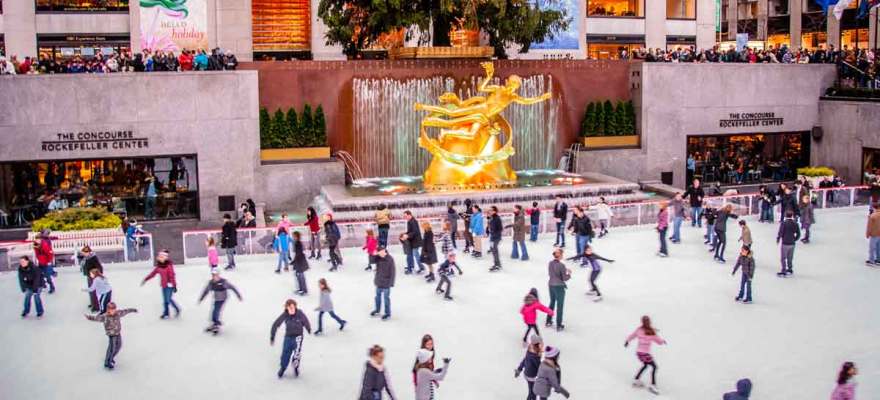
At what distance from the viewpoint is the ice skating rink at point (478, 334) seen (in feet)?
38.7

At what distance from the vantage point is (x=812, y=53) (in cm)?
3419

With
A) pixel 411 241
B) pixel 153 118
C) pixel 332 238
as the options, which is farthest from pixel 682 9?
pixel 332 238

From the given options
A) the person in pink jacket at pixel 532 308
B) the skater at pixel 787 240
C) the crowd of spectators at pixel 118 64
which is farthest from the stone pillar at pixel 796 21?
the person in pink jacket at pixel 532 308

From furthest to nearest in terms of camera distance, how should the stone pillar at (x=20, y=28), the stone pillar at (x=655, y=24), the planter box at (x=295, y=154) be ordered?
the stone pillar at (x=655, y=24) < the stone pillar at (x=20, y=28) < the planter box at (x=295, y=154)

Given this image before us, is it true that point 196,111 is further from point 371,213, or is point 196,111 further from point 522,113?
point 522,113

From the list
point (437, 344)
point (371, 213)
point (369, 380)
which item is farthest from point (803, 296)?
point (371, 213)

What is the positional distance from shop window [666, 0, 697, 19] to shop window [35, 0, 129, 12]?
25.0 meters

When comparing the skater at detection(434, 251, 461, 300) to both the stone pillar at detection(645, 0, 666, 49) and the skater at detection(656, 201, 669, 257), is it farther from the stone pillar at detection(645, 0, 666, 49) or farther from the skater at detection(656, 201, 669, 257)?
the stone pillar at detection(645, 0, 666, 49)

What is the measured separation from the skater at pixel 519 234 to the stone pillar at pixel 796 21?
4352 cm

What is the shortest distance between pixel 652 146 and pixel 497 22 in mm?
6615

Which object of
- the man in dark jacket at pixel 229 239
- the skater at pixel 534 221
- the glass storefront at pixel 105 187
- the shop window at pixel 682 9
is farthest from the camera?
the shop window at pixel 682 9

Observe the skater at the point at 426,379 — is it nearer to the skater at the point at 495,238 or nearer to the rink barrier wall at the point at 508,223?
the skater at the point at 495,238

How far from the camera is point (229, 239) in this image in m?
18.0

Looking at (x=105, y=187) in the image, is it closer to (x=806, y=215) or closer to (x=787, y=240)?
(x=787, y=240)
